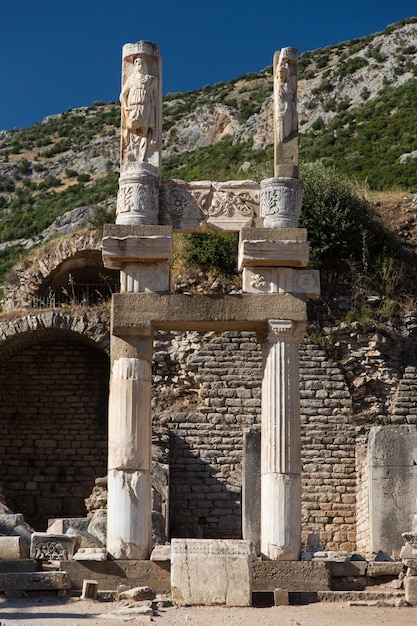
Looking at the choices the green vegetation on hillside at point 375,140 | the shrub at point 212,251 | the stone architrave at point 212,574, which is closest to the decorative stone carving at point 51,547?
the stone architrave at point 212,574

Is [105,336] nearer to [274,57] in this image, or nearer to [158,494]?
[158,494]

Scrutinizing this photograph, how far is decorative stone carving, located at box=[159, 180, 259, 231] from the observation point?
45.7ft

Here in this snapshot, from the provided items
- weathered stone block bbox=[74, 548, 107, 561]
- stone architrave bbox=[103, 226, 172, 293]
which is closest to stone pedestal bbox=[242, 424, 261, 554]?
weathered stone block bbox=[74, 548, 107, 561]

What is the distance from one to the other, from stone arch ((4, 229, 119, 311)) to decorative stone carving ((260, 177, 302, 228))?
1159 centimetres

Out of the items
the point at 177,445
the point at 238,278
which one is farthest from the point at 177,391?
the point at 238,278

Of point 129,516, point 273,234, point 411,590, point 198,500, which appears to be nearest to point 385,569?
point 411,590

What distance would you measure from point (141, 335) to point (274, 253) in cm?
204

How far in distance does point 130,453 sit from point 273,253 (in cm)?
318

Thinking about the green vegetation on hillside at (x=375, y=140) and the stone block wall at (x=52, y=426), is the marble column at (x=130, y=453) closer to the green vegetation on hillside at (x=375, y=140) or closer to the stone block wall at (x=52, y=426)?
the stone block wall at (x=52, y=426)

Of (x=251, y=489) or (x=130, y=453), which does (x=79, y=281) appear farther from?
Answer: (x=130, y=453)

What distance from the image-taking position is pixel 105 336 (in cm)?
2238

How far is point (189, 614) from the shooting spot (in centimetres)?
1116

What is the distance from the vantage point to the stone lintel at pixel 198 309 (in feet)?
43.9

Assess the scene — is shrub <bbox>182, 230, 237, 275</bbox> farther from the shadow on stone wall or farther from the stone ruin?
the stone ruin
